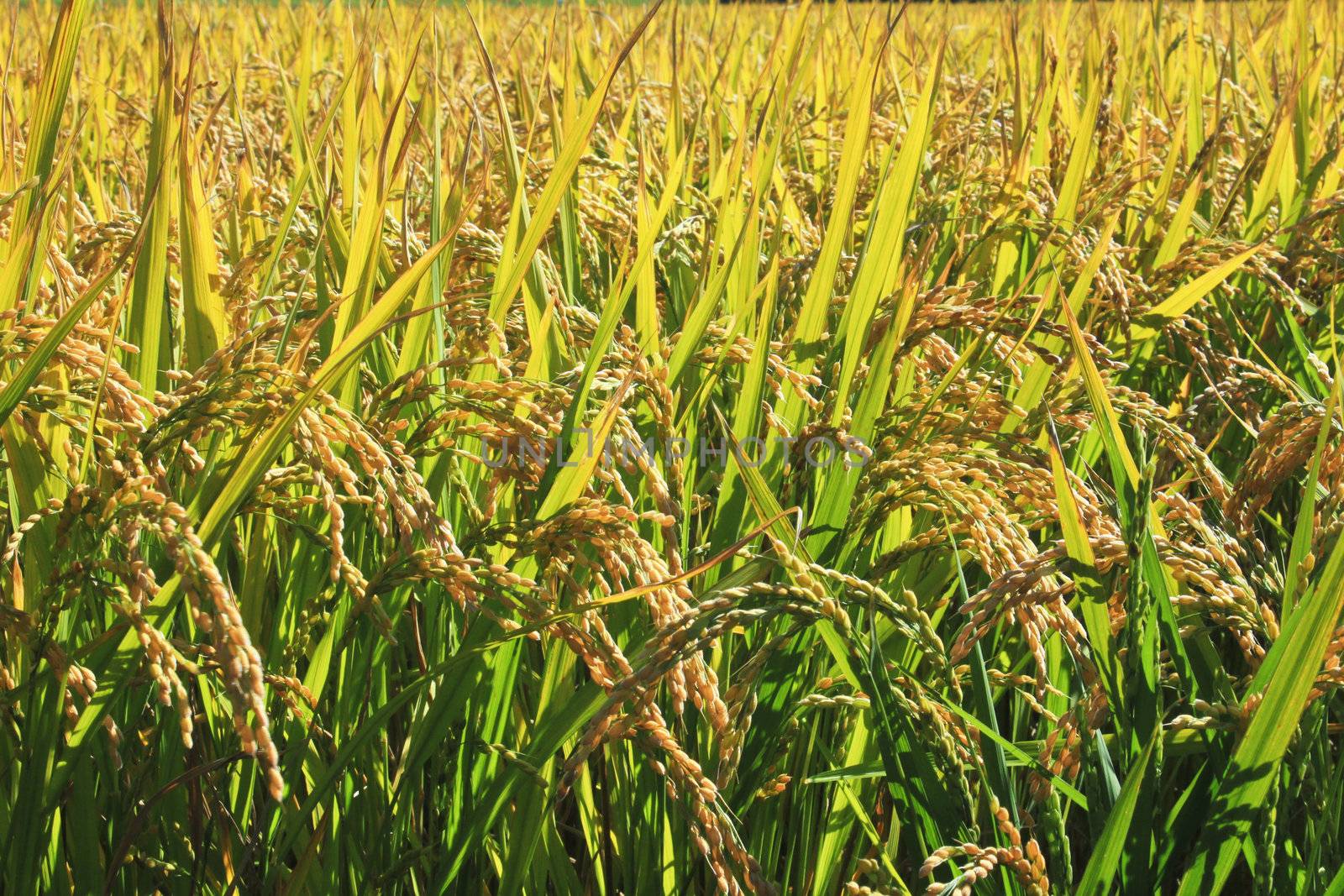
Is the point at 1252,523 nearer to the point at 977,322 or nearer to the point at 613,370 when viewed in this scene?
the point at 977,322

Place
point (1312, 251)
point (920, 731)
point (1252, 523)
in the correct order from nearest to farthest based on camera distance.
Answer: point (920, 731), point (1252, 523), point (1312, 251)

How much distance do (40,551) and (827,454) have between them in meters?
0.77

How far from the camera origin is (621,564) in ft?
2.91

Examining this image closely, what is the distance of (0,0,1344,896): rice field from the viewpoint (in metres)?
0.88

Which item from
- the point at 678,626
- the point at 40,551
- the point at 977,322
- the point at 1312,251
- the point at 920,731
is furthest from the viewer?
the point at 1312,251

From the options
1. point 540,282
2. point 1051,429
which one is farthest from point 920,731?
point 540,282

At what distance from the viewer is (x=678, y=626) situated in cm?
78

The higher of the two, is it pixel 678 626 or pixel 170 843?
pixel 678 626

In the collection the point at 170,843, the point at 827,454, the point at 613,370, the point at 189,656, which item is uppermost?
the point at 613,370

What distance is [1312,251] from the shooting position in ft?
5.91

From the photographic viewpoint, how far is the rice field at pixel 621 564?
88cm

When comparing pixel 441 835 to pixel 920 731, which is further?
pixel 441 835

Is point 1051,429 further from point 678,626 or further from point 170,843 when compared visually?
point 170,843

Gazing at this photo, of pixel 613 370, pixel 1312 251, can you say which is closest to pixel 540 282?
pixel 613 370
